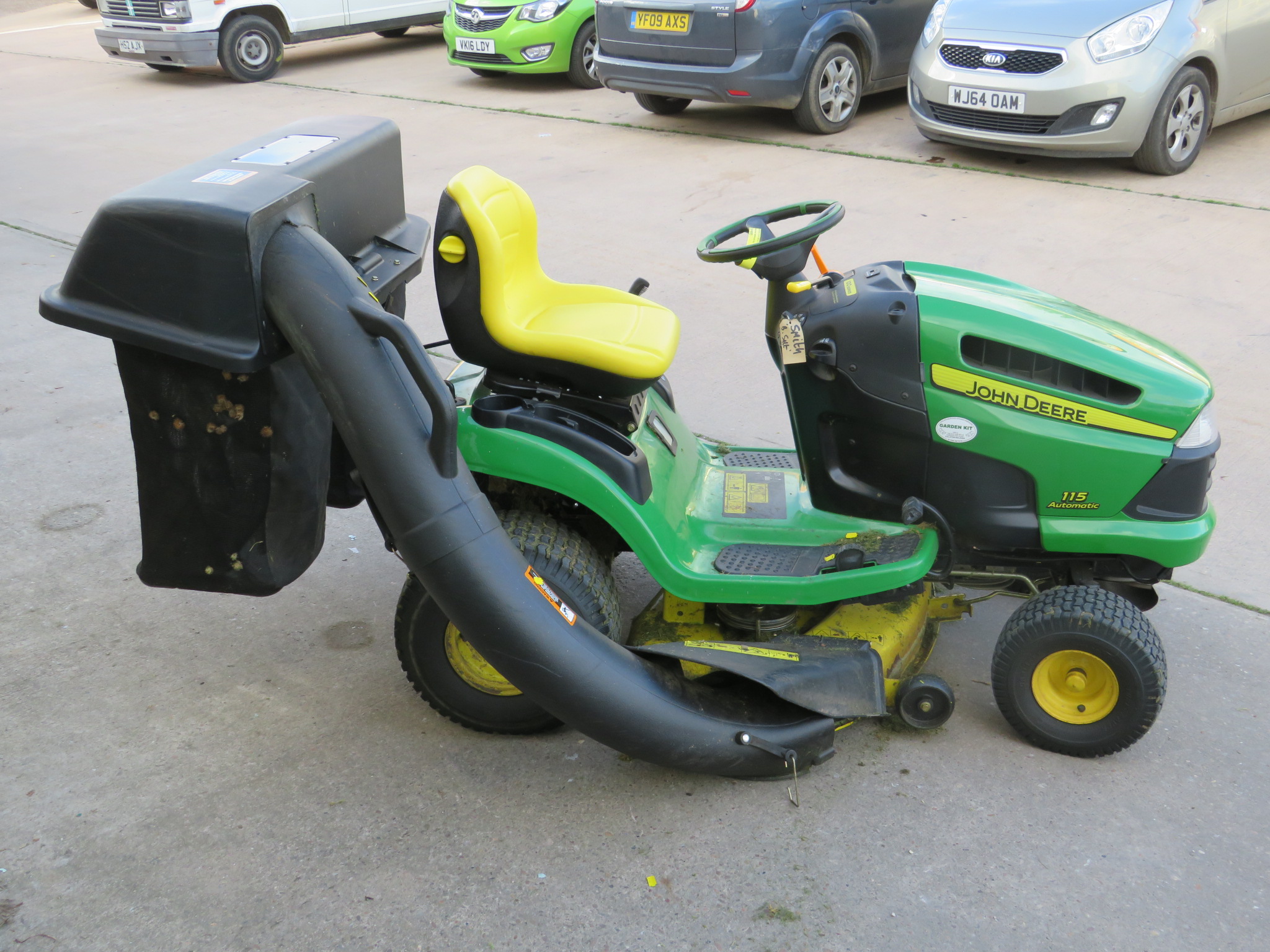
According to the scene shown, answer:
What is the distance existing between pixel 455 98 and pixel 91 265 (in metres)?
8.06

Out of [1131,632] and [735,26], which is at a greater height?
[735,26]

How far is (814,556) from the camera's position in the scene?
2.94 m

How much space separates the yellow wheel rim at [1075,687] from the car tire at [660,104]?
23.0ft

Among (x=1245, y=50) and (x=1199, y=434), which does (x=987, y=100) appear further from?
(x=1199, y=434)

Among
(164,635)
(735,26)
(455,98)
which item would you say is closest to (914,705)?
(164,635)

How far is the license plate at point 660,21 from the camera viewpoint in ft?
25.2

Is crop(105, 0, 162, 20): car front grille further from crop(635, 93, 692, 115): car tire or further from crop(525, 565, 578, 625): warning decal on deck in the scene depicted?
crop(525, 565, 578, 625): warning decal on deck

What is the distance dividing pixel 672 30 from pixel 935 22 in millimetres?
1804

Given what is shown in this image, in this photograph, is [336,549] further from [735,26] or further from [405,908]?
[735,26]

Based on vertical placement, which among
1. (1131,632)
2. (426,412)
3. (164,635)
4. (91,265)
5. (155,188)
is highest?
(155,188)

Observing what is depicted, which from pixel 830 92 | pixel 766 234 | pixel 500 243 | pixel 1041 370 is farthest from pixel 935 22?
pixel 500 243

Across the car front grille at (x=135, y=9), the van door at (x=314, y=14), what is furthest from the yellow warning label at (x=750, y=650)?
the van door at (x=314, y=14)

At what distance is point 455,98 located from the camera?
9.91 m

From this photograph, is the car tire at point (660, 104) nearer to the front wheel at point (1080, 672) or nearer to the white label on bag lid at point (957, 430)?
the white label on bag lid at point (957, 430)
